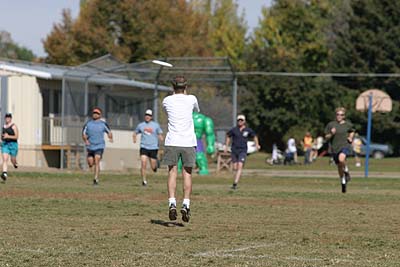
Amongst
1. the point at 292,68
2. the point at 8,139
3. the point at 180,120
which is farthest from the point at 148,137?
the point at 292,68

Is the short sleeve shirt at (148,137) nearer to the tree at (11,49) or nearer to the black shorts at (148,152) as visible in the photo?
the black shorts at (148,152)

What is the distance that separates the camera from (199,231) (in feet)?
42.6

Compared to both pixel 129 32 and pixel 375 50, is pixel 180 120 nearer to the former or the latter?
pixel 129 32

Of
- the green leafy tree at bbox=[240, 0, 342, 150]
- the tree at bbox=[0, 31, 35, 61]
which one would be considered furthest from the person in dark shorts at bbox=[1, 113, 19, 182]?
the tree at bbox=[0, 31, 35, 61]

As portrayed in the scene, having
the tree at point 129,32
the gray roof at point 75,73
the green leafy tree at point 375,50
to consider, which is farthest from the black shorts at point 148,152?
the green leafy tree at point 375,50

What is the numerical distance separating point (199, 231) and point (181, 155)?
161 cm

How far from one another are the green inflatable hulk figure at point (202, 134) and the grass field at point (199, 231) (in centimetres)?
1592

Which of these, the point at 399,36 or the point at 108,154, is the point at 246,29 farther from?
the point at 108,154

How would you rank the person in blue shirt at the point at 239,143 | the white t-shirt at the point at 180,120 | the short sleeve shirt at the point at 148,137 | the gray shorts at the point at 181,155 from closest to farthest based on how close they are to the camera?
the gray shorts at the point at 181,155
the white t-shirt at the point at 180,120
the person in blue shirt at the point at 239,143
the short sleeve shirt at the point at 148,137

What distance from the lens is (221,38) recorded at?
268ft

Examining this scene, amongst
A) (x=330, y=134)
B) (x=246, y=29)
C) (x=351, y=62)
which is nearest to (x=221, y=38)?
(x=246, y=29)

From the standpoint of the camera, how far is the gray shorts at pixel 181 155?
46.5 feet

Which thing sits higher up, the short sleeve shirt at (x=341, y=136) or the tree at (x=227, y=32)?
the tree at (x=227, y=32)

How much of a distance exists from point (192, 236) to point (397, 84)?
63.6m
